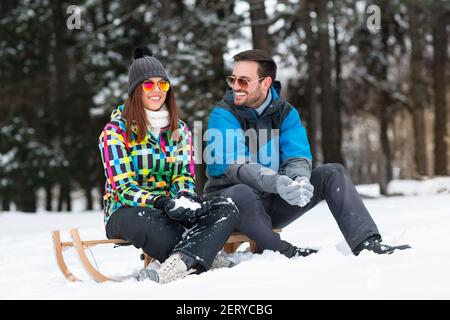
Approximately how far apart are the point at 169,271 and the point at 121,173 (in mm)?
722

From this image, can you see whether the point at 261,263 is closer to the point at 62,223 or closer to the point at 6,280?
the point at 6,280

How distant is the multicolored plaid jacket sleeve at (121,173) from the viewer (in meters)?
4.02

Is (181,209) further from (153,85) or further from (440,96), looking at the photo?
(440,96)

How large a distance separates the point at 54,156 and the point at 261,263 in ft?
49.2

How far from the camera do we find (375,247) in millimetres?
4000

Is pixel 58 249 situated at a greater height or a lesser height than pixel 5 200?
greater

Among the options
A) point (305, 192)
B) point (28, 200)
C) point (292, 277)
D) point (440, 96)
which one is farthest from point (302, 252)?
point (28, 200)

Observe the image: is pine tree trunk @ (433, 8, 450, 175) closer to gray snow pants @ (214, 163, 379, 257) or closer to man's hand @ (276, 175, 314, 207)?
gray snow pants @ (214, 163, 379, 257)

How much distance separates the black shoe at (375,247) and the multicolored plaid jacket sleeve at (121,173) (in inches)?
49.2

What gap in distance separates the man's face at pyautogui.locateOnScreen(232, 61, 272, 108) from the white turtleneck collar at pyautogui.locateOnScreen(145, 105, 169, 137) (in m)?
0.52

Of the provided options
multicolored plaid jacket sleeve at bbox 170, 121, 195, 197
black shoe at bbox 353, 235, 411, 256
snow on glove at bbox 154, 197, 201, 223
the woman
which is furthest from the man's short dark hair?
black shoe at bbox 353, 235, 411, 256

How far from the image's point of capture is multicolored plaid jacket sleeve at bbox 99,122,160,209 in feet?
13.2

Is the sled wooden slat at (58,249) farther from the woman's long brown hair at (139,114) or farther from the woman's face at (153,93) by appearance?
the woman's face at (153,93)
